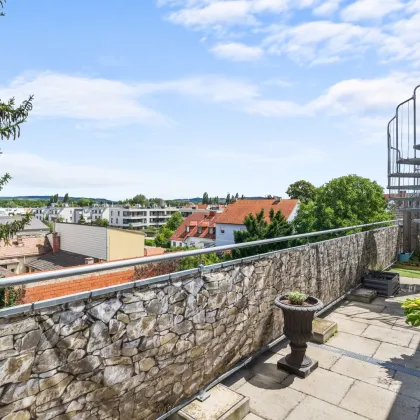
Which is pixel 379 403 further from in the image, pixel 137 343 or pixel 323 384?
pixel 137 343

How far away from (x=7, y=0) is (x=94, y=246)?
72.0 feet

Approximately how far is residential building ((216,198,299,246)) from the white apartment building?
44.0 metres

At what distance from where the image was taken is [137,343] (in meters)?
2.41

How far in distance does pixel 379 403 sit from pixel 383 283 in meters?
4.22

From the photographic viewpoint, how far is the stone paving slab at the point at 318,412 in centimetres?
285

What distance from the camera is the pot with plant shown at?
3.41 metres

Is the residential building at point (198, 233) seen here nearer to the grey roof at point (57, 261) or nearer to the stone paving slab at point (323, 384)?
the grey roof at point (57, 261)

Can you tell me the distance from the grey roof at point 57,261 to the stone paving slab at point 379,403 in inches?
1023

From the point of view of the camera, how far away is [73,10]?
5.93m

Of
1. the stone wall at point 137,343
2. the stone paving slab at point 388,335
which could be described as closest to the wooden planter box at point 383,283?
the stone paving slab at point 388,335

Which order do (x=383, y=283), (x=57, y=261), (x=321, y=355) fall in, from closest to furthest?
(x=321, y=355), (x=383, y=283), (x=57, y=261)

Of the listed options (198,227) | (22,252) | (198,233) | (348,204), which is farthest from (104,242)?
(348,204)

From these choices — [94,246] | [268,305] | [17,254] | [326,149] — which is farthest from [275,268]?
[17,254]

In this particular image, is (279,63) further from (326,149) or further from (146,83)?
(326,149)
